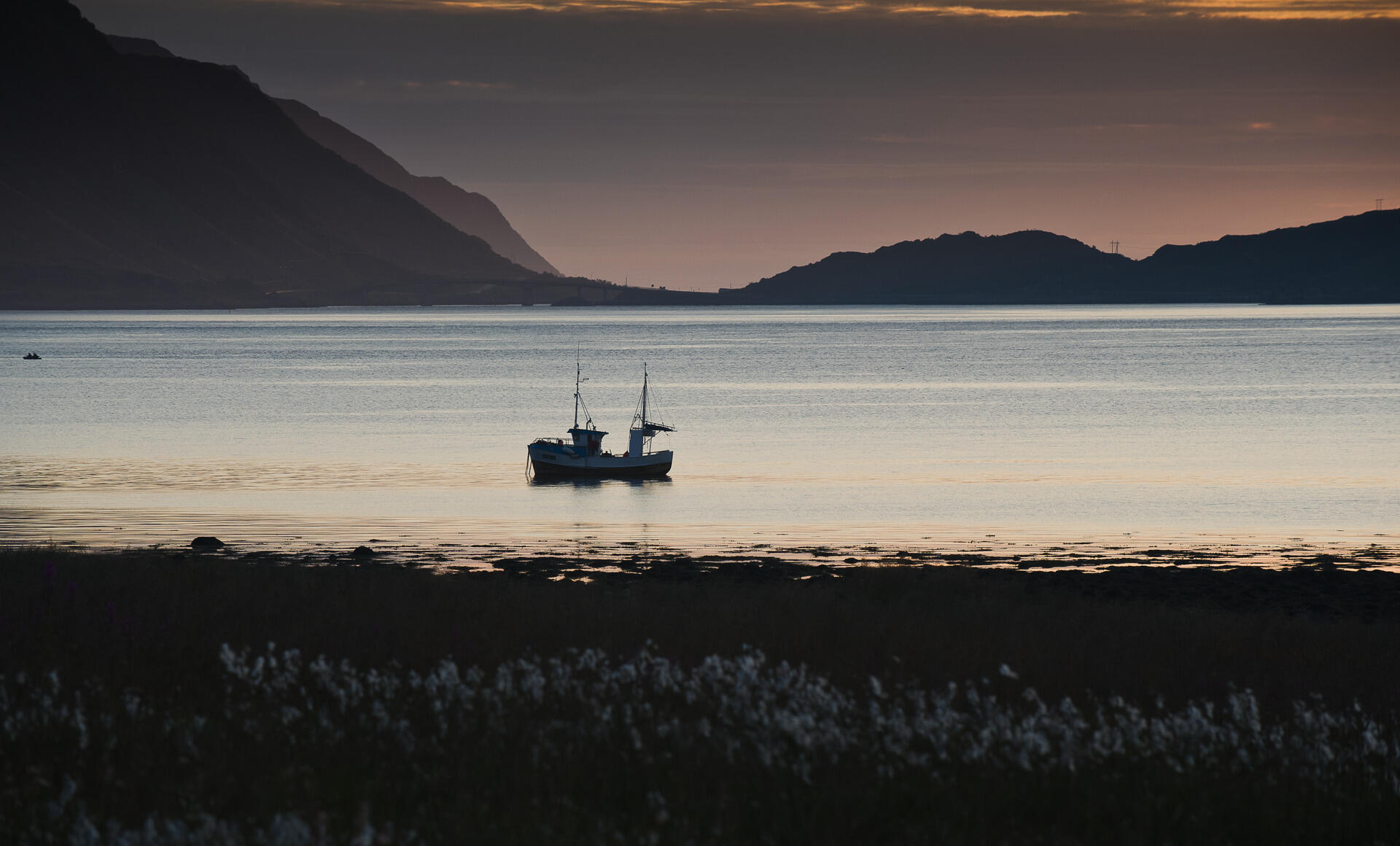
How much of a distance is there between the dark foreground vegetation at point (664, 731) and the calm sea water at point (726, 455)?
1747 cm

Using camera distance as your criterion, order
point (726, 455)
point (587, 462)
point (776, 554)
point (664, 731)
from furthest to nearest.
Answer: point (726, 455)
point (587, 462)
point (776, 554)
point (664, 731)

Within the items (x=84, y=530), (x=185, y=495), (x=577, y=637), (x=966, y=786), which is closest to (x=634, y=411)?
(x=185, y=495)

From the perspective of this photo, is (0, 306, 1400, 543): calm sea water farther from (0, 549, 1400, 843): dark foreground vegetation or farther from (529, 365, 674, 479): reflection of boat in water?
(0, 549, 1400, 843): dark foreground vegetation

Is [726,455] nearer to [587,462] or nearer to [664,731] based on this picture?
[587,462]

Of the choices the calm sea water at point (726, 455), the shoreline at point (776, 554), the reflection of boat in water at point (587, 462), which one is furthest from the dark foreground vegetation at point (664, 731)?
the reflection of boat in water at point (587, 462)

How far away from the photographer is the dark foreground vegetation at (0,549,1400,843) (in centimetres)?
841

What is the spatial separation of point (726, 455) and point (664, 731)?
50092 millimetres

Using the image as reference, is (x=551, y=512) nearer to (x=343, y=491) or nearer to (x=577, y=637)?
(x=343, y=491)

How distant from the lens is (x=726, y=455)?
196ft

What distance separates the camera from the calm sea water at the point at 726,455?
36406mm

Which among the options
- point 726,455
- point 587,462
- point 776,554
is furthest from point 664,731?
point 726,455

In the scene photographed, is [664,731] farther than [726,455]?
No

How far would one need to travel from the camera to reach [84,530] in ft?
105

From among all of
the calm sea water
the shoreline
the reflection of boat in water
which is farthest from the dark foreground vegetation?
the reflection of boat in water
